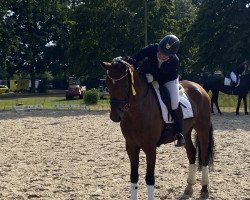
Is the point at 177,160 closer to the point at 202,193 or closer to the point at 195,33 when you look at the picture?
the point at 202,193

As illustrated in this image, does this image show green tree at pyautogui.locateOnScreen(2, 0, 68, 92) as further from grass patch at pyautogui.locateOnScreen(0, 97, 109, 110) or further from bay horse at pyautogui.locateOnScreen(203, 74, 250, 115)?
bay horse at pyautogui.locateOnScreen(203, 74, 250, 115)

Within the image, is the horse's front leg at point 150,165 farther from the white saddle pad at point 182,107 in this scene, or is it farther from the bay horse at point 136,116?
the white saddle pad at point 182,107

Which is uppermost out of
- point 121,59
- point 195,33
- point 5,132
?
point 195,33

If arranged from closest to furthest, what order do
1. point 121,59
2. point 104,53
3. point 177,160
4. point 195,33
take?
1. point 121,59
2. point 177,160
3. point 195,33
4. point 104,53

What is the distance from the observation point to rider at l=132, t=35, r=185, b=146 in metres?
5.48

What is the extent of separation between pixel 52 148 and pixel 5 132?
146 inches

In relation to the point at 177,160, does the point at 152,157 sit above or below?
above

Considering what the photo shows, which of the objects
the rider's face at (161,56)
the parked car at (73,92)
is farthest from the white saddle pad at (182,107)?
the parked car at (73,92)

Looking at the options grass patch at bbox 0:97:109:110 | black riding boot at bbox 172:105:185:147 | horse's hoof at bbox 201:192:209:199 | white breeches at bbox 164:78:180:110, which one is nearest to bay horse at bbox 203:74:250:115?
grass patch at bbox 0:97:109:110

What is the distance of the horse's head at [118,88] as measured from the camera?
4.77 meters

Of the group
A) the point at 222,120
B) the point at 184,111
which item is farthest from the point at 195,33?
the point at 184,111

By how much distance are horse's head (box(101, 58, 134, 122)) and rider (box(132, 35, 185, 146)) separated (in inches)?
23.9

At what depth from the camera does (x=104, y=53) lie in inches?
1479

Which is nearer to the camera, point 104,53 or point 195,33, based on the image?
point 195,33
